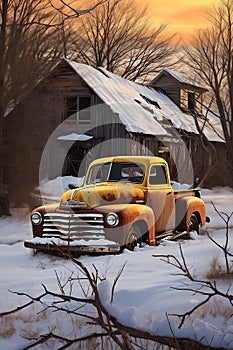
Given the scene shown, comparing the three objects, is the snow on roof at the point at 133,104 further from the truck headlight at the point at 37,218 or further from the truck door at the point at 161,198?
the truck headlight at the point at 37,218

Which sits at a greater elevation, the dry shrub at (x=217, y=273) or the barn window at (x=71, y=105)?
the barn window at (x=71, y=105)

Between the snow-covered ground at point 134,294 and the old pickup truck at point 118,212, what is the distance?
0.26m

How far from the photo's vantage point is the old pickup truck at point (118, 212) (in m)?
7.89

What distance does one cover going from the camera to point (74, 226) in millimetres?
8125

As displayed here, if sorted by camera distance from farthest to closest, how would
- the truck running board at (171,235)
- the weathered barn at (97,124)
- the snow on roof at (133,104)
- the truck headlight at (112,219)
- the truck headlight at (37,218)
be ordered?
the snow on roof at (133,104)
the weathered barn at (97,124)
the truck running board at (171,235)
the truck headlight at (37,218)
the truck headlight at (112,219)

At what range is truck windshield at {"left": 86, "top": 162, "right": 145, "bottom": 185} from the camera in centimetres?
942

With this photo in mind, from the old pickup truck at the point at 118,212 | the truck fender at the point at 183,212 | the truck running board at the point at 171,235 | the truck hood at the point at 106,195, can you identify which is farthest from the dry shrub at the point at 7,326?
the truck fender at the point at 183,212

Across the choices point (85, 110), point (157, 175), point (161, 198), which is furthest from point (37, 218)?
point (85, 110)

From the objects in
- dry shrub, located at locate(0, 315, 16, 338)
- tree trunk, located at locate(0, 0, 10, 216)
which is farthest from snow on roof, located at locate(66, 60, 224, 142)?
dry shrub, located at locate(0, 315, 16, 338)

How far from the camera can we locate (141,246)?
27.6 ft

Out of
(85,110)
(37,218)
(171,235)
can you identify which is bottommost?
(171,235)

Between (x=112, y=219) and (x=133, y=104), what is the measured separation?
16.6 metres

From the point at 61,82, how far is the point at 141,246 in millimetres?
16538

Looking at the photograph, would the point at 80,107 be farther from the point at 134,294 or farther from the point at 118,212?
the point at 134,294
